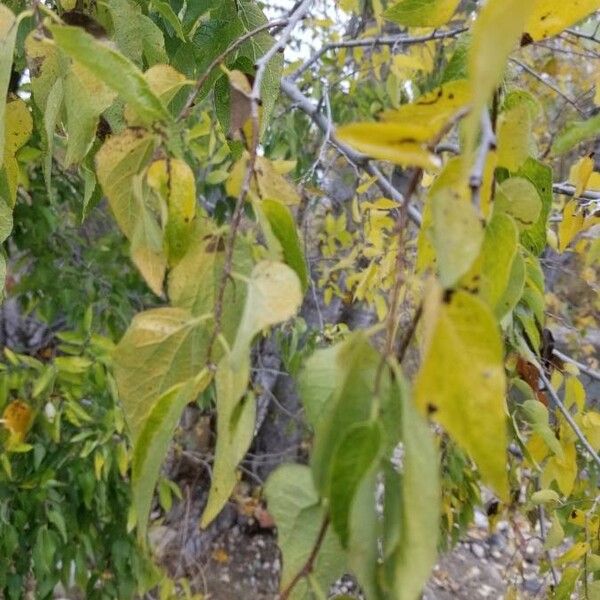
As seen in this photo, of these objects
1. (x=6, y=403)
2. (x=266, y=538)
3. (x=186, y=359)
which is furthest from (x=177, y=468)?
(x=186, y=359)

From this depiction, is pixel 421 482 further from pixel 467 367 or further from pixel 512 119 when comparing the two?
pixel 512 119

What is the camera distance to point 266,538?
3.00m

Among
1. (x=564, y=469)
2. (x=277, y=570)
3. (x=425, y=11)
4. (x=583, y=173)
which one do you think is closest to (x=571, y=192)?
(x=583, y=173)

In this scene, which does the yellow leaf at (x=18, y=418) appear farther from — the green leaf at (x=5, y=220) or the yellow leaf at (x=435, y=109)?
the yellow leaf at (x=435, y=109)

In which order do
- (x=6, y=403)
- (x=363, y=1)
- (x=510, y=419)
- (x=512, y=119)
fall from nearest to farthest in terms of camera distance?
(x=512, y=119) → (x=510, y=419) → (x=6, y=403) → (x=363, y=1)

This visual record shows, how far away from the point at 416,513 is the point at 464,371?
50 mm

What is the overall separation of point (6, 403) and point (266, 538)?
190 cm

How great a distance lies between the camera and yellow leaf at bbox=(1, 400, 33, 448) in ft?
4.33

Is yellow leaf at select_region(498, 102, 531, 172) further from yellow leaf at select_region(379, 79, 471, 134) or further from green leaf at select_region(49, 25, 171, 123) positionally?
green leaf at select_region(49, 25, 171, 123)

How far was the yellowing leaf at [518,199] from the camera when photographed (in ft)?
1.13

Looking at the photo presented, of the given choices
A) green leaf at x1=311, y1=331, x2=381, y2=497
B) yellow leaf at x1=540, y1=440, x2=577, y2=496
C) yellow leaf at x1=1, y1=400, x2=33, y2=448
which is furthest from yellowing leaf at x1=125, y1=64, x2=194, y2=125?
yellow leaf at x1=1, y1=400, x2=33, y2=448

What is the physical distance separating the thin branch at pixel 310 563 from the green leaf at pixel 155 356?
0.31 feet

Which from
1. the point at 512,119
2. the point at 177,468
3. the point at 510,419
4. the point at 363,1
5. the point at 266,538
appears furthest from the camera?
the point at 266,538

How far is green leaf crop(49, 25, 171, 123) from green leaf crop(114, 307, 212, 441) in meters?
0.10
